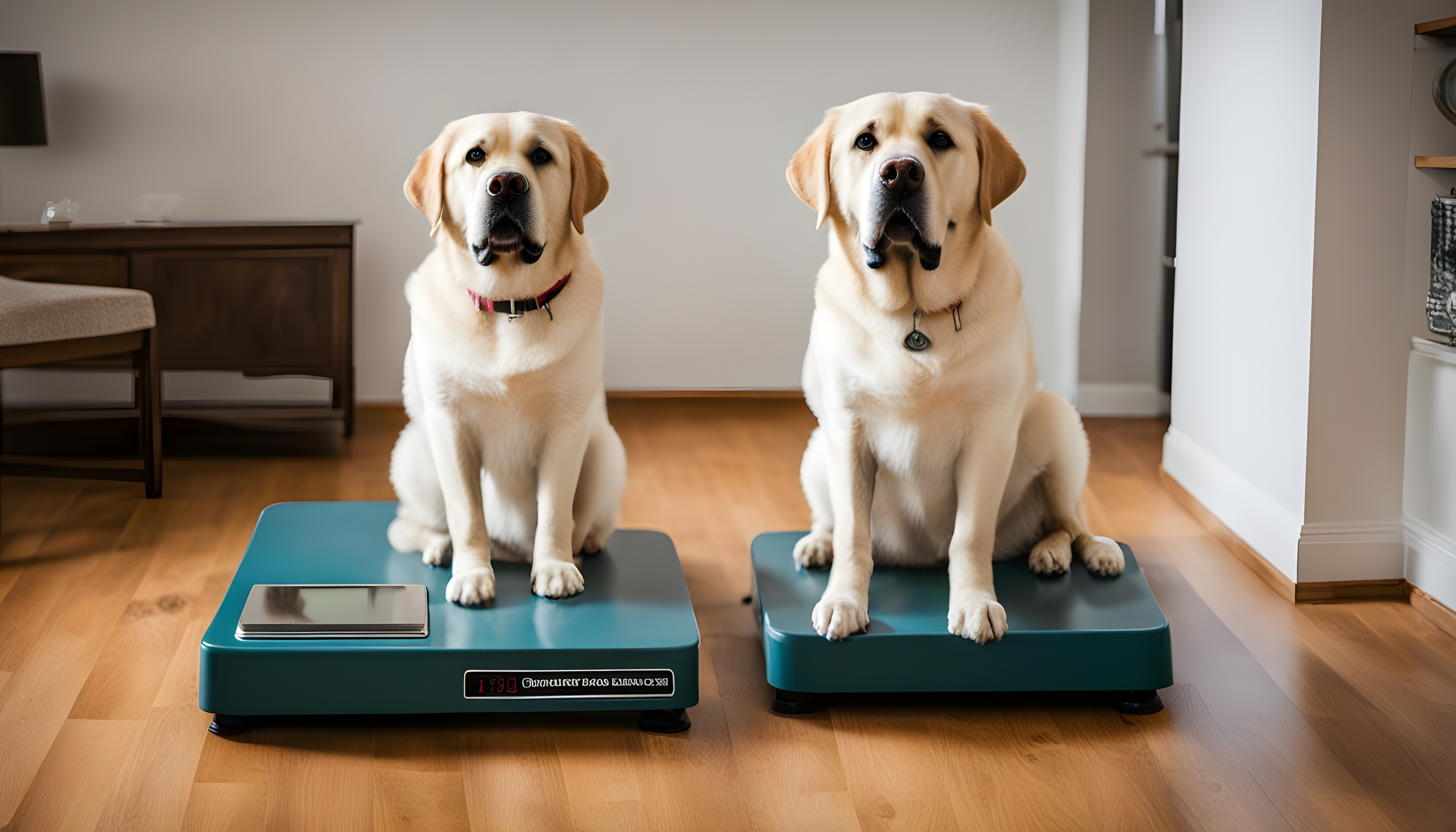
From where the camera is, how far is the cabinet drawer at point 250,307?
4520 millimetres

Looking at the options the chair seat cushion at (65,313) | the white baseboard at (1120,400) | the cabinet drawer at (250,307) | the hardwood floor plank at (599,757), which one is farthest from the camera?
the white baseboard at (1120,400)

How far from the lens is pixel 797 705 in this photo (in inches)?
86.8

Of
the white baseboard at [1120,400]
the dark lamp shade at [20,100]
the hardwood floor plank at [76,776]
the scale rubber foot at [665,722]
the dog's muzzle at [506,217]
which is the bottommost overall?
the hardwood floor plank at [76,776]

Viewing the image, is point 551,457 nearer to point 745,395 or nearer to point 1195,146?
point 1195,146

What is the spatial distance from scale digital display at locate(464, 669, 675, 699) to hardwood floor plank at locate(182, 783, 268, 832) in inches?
14.4

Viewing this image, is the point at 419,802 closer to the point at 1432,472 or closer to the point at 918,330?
the point at 918,330

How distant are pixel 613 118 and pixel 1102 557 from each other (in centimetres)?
360

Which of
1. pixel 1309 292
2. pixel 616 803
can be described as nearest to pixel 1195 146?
pixel 1309 292

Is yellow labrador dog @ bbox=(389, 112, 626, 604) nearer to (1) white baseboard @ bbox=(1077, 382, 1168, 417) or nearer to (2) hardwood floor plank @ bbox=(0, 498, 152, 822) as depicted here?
(2) hardwood floor plank @ bbox=(0, 498, 152, 822)

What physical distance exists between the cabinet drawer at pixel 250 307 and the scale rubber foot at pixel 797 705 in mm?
2954

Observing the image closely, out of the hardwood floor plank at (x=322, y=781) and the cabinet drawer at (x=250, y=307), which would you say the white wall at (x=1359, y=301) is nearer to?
the hardwood floor plank at (x=322, y=781)

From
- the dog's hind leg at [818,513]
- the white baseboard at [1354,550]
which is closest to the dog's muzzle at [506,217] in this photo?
the dog's hind leg at [818,513]

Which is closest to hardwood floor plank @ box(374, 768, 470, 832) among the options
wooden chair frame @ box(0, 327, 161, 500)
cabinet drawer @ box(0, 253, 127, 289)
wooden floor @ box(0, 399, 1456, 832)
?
wooden floor @ box(0, 399, 1456, 832)

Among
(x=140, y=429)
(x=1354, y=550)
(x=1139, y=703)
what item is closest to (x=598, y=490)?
(x=1139, y=703)
